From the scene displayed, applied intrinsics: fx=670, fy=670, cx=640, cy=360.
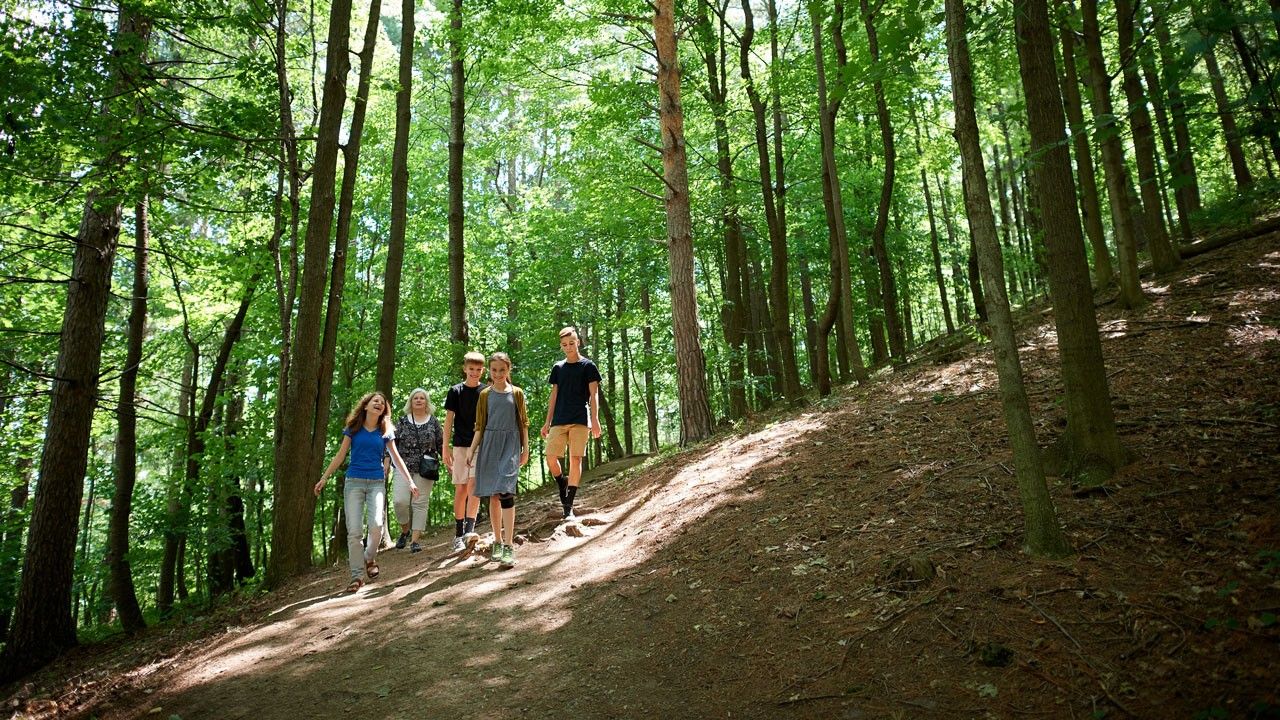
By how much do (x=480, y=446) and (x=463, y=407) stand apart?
3.42 ft

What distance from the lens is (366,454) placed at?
7.20 m

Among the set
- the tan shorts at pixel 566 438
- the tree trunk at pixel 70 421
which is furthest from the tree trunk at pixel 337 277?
the tan shorts at pixel 566 438

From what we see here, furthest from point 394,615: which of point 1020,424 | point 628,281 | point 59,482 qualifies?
point 628,281

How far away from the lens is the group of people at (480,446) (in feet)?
23.0

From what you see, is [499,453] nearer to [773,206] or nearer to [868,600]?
[868,600]

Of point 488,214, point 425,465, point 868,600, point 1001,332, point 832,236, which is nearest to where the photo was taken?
point 1001,332

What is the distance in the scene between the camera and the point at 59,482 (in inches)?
352

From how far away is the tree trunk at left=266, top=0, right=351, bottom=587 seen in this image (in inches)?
335

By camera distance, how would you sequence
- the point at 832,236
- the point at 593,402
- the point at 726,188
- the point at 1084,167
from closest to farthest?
the point at 593,402 → the point at 1084,167 → the point at 832,236 → the point at 726,188

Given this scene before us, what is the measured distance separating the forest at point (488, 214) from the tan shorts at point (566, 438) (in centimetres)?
329

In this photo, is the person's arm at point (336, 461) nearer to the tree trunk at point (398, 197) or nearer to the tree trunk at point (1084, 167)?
the tree trunk at point (398, 197)

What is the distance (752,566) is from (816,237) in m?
16.4

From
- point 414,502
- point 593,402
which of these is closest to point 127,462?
point 414,502

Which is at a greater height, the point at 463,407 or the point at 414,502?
the point at 463,407
